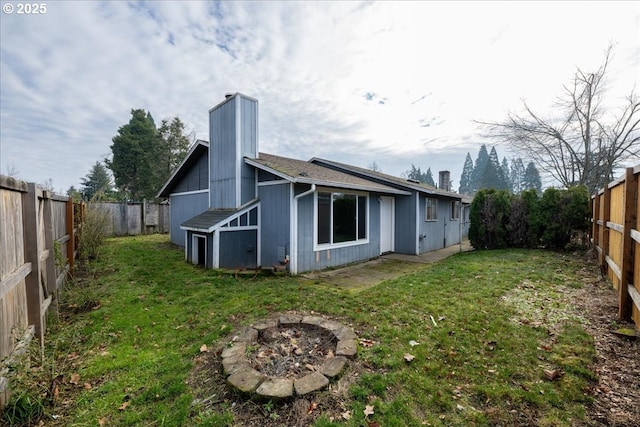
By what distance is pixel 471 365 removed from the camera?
2.89 m

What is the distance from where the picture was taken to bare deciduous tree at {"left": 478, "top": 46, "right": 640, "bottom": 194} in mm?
14516

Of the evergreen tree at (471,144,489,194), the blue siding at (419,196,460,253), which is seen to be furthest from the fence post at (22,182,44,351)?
the evergreen tree at (471,144,489,194)

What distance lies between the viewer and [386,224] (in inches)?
408

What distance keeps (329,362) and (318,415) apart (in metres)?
0.65

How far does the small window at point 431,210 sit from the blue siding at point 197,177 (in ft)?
28.7

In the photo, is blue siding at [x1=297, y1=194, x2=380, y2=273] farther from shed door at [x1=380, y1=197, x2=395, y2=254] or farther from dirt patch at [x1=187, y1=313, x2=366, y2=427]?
dirt patch at [x1=187, y1=313, x2=366, y2=427]

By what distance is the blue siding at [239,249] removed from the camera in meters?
7.39

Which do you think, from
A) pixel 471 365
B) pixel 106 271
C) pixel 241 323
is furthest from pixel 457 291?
pixel 106 271

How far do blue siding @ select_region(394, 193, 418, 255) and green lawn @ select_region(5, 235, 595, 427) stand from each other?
3943 mm

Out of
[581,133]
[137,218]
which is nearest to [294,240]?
[137,218]

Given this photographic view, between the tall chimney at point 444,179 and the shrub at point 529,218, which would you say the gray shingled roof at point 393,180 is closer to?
the shrub at point 529,218

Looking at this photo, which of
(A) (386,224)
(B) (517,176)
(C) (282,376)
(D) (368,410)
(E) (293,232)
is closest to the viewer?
(D) (368,410)

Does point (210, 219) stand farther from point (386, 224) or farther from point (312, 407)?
point (312, 407)

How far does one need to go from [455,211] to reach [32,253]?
14.9m
